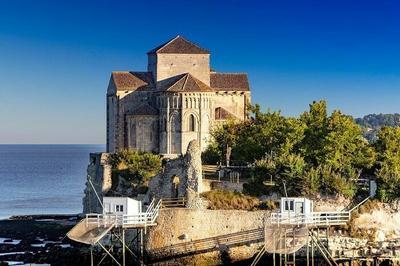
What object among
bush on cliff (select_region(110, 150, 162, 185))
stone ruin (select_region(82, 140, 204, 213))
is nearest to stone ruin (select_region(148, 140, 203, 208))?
stone ruin (select_region(82, 140, 204, 213))

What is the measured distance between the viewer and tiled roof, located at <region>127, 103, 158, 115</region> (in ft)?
211

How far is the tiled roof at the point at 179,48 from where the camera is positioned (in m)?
66.7

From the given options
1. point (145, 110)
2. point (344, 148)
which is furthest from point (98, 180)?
point (344, 148)

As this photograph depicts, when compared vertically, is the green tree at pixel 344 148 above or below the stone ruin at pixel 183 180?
above

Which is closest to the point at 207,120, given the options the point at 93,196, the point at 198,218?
the point at 93,196

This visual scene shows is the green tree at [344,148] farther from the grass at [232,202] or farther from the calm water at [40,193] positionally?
the calm water at [40,193]

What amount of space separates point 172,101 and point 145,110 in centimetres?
269

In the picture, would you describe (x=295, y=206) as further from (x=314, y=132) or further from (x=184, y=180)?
(x=314, y=132)

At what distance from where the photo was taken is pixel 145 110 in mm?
64750

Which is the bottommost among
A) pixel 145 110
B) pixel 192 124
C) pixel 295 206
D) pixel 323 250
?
pixel 323 250

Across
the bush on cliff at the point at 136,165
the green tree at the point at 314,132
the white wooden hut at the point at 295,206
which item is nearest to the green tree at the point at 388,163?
the green tree at the point at 314,132

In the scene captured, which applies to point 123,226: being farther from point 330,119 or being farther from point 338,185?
point 330,119

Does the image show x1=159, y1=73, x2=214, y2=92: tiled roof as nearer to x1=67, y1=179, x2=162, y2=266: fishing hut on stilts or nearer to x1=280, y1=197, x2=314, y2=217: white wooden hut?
x1=67, y1=179, x2=162, y2=266: fishing hut on stilts

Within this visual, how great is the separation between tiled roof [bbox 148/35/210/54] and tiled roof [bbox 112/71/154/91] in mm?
2235
